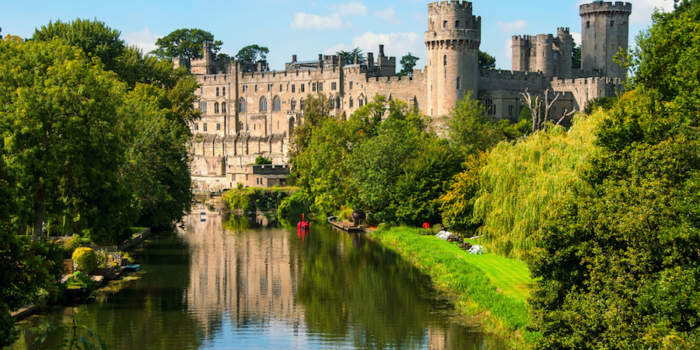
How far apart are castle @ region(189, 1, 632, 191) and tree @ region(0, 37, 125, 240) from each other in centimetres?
2655

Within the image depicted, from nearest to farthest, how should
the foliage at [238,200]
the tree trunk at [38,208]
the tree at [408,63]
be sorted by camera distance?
1. the tree trunk at [38,208]
2. the foliage at [238,200]
3. the tree at [408,63]

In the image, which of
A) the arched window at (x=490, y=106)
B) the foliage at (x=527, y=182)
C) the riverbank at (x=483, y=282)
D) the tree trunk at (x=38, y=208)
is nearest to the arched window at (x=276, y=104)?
the arched window at (x=490, y=106)

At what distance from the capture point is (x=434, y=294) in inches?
966

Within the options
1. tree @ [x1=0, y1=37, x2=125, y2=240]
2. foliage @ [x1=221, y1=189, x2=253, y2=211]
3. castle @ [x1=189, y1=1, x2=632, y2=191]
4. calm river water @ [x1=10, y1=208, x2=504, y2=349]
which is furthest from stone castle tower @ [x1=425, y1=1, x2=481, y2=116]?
tree @ [x1=0, y1=37, x2=125, y2=240]

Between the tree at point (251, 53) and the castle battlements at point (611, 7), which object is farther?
the tree at point (251, 53)

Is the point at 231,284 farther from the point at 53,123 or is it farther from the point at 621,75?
the point at 621,75

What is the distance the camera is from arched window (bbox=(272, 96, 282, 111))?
297 ft

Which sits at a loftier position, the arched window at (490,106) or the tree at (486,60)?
the tree at (486,60)

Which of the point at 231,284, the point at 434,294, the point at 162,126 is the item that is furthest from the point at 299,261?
the point at 162,126

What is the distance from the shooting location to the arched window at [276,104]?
9056 cm

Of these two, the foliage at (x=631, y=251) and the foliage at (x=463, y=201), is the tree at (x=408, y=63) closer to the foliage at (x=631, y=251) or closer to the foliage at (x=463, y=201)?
the foliage at (x=463, y=201)

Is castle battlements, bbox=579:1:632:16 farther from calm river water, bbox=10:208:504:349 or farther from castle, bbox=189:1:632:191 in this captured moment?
calm river water, bbox=10:208:504:349

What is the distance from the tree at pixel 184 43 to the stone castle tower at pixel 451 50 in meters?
48.8

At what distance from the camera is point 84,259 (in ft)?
78.5
